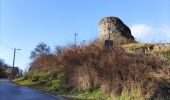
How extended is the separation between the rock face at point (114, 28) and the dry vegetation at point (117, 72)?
1169 centimetres

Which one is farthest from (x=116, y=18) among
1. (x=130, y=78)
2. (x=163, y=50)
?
(x=130, y=78)

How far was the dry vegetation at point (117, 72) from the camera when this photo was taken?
1922 cm

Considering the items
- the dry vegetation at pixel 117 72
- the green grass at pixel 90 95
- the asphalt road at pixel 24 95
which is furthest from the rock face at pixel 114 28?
the green grass at pixel 90 95

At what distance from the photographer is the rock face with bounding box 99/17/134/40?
138 ft

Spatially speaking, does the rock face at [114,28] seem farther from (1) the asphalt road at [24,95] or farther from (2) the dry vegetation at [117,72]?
(1) the asphalt road at [24,95]

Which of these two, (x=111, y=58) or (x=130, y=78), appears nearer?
(x=130, y=78)

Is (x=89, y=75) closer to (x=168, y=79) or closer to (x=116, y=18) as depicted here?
(x=168, y=79)

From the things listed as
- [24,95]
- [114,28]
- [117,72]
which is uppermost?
[114,28]

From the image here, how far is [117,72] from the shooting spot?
2206cm

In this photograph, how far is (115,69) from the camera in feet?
73.0

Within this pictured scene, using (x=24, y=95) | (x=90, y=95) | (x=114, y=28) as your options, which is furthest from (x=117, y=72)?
(x=114, y=28)

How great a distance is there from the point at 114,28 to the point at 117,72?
67.9ft

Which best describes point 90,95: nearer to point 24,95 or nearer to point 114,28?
point 24,95

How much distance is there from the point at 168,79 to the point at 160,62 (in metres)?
2.04
